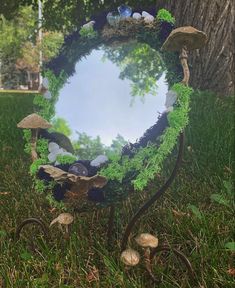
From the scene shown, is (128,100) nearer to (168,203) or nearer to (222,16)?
(168,203)

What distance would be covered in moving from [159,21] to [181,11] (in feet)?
9.08

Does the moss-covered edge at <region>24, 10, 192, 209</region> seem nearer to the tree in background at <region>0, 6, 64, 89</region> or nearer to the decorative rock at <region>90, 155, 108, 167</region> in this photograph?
the decorative rock at <region>90, 155, 108, 167</region>

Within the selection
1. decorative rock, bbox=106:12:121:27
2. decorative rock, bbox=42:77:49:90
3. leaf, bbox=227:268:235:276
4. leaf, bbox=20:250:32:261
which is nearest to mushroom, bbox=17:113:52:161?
decorative rock, bbox=42:77:49:90

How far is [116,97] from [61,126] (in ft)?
1.38

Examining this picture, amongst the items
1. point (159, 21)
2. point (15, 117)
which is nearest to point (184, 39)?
point (159, 21)

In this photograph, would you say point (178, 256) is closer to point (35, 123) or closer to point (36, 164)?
point (36, 164)

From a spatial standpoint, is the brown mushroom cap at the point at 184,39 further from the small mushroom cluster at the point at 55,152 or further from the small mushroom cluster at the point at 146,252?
the small mushroom cluster at the point at 146,252

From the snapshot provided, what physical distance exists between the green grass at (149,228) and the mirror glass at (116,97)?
71 cm

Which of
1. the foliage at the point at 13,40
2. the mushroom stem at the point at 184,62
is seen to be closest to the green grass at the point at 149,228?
the mushroom stem at the point at 184,62

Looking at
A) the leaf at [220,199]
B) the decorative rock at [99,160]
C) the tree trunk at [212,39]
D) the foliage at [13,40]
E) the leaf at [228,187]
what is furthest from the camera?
the foliage at [13,40]

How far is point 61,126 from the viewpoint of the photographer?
3193mm

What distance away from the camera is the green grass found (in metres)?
2.96

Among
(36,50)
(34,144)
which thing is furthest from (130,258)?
(36,50)

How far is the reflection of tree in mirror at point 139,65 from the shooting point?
3.01 m
